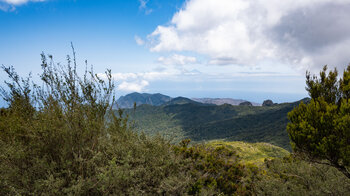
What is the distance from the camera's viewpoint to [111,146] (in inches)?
185

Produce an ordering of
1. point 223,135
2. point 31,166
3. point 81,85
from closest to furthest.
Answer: point 31,166 < point 81,85 < point 223,135

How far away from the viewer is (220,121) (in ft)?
421

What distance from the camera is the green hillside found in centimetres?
9014

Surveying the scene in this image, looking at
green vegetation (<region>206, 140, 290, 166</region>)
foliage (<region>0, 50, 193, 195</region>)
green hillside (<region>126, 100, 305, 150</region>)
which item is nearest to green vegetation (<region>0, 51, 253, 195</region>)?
foliage (<region>0, 50, 193, 195</region>)

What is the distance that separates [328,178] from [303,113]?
2.52 meters

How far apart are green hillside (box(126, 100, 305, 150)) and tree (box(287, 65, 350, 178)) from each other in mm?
61145

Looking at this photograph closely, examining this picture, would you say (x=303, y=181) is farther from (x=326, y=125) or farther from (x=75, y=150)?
(x=75, y=150)

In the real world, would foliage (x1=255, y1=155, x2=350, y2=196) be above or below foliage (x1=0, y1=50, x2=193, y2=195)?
below

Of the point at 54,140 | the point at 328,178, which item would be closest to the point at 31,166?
the point at 54,140

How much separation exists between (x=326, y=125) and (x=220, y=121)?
125288mm

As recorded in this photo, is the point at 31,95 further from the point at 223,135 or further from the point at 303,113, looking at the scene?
the point at 223,135

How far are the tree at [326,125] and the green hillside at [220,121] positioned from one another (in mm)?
61145

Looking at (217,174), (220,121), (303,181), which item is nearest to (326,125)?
(303,181)

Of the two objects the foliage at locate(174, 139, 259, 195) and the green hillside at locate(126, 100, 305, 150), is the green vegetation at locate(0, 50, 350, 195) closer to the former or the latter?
the foliage at locate(174, 139, 259, 195)
